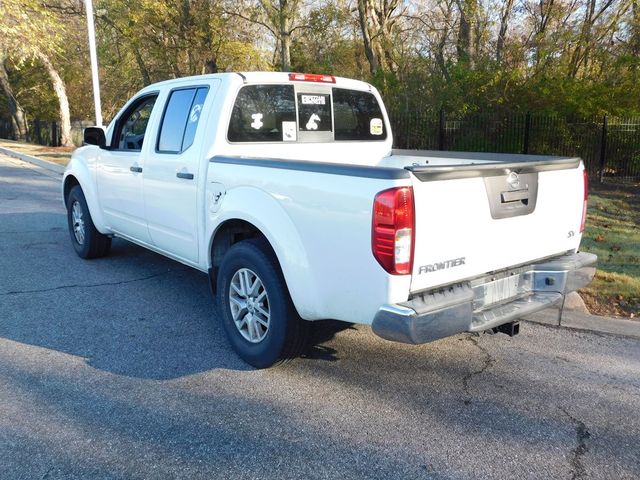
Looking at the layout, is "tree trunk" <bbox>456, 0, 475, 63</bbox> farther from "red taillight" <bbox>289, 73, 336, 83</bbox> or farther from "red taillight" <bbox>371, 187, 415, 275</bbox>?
"red taillight" <bbox>371, 187, 415, 275</bbox>

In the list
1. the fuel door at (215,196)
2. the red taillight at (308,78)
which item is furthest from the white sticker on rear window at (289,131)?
the fuel door at (215,196)

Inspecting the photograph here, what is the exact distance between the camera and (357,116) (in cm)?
559

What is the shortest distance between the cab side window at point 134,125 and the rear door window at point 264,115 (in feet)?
4.57

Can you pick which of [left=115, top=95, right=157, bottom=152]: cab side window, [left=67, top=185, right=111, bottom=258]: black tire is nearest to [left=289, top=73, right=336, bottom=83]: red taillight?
[left=115, top=95, right=157, bottom=152]: cab side window

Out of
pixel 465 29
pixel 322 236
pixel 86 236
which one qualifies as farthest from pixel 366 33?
pixel 322 236

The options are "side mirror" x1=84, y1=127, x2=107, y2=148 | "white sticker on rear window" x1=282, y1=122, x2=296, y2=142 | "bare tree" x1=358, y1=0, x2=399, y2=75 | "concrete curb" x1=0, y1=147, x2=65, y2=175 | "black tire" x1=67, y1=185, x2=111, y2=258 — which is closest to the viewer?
"white sticker on rear window" x1=282, y1=122, x2=296, y2=142

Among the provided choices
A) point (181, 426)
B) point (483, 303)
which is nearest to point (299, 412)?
point (181, 426)

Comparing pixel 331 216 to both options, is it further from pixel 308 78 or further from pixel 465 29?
Answer: pixel 465 29

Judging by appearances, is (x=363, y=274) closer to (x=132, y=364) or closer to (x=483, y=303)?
(x=483, y=303)

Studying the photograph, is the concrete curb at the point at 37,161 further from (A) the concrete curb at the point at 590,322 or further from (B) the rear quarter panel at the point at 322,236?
(A) the concrete curb at the point at 590,322

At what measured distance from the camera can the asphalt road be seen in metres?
2.96

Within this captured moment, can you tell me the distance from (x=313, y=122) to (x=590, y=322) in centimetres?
301

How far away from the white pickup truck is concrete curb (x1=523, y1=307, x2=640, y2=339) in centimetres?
102

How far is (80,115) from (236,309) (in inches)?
1689
